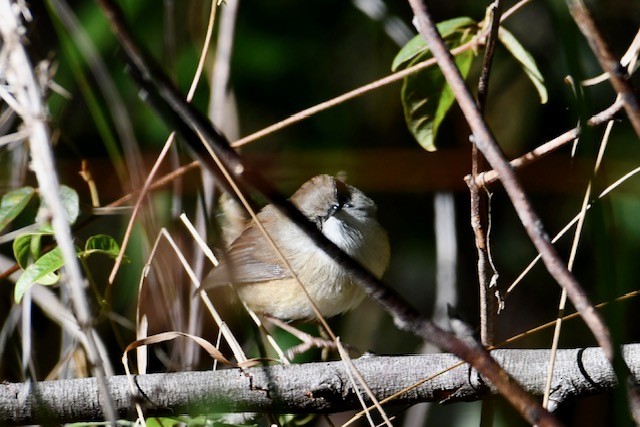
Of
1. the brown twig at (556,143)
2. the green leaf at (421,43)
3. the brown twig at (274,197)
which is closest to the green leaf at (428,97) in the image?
→ the green leaf at (421,43)

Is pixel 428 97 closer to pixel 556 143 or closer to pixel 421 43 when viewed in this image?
pixel 421 43

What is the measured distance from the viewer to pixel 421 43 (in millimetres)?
1891

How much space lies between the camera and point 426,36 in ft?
4.11

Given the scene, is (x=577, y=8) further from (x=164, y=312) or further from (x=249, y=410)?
(x=164, y=312)

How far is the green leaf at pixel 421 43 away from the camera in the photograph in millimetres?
1893

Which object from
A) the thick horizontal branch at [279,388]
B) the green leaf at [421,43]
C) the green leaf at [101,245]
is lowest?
the thick horizontal branch at [279,388]

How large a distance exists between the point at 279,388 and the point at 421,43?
0.90 m

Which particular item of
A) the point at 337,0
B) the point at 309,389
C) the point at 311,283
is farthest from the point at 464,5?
the point at 309,389

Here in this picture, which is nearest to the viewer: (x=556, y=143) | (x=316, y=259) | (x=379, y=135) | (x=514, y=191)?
(x=514, y=191)

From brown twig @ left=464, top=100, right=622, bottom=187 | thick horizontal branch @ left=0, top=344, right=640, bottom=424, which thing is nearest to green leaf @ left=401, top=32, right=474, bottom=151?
brown twig @ left=464, top=100, right=622, bottom=187

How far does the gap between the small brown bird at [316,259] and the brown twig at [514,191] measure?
1457 millimetres

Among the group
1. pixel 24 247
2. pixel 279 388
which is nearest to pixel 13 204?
pixel 24 247

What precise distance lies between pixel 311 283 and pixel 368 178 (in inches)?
22.9

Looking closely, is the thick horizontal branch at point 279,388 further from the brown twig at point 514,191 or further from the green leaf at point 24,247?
the brown twig at point 514,191
